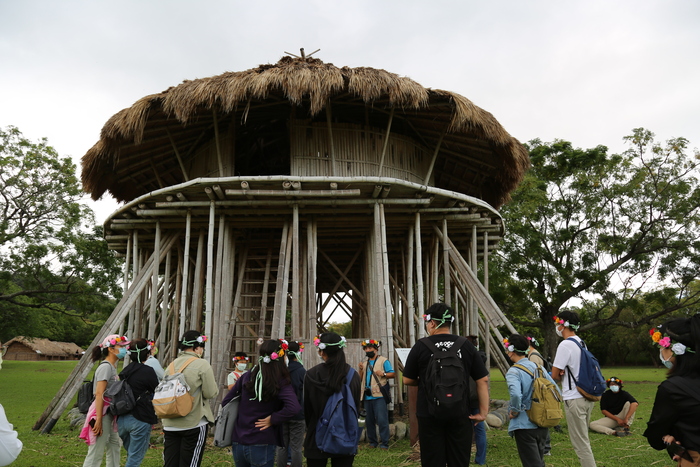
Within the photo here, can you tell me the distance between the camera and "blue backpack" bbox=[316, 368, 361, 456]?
4281 millimetres

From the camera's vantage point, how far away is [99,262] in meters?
22.8

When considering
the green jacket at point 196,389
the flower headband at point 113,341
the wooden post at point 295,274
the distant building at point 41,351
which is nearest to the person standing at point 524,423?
the green jacket at point 196,389

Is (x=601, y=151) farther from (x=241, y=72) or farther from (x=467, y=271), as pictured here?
(x=241, y=72)

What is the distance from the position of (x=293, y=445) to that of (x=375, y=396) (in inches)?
89.0

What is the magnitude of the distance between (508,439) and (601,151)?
17979 millimetres

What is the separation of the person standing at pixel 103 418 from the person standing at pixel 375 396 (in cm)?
403

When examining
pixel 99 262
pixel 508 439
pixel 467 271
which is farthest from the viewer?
pixel 99 262

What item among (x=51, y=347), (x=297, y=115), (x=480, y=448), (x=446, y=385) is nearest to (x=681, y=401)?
(x=446, y=385)

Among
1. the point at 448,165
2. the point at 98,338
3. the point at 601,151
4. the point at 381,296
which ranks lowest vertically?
the point at 98,338

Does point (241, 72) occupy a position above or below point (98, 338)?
above

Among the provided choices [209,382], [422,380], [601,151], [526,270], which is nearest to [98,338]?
[209,382]

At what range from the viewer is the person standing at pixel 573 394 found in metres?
5.47

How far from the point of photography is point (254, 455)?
14.9 ft

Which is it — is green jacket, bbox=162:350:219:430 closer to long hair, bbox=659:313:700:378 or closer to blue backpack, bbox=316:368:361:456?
blue backpack, bbox=316:368:361:456
